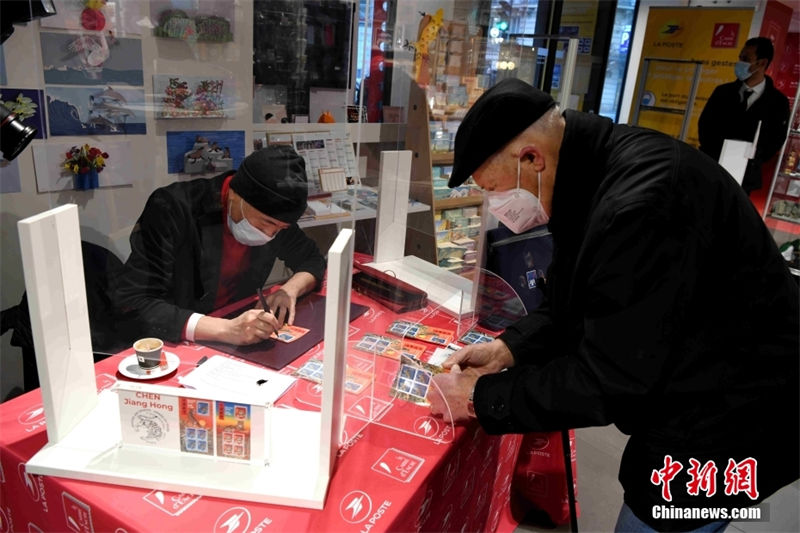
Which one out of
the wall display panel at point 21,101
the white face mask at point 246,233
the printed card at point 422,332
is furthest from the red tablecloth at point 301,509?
the wall display panel at point 21,101

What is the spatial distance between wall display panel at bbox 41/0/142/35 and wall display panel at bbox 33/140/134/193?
10.3 inches

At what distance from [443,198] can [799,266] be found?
11.4ft

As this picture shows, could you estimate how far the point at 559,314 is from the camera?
4.72ft

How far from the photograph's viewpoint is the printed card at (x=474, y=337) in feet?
5.76

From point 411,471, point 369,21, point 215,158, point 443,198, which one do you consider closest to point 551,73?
point 443,198

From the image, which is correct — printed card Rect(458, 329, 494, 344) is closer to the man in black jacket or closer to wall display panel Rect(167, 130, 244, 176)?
wall display panel Rect(167, 130, 244, 176)

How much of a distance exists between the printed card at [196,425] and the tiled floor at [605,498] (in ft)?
4.81

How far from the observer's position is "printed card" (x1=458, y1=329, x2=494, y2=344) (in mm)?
1756

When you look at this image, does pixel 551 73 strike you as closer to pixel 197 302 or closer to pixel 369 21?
pixel 369 21

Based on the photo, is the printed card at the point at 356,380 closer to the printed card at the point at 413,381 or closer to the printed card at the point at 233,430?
the printed card at the point at 413,381

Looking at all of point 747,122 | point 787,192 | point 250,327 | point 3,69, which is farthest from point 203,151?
point 787,192

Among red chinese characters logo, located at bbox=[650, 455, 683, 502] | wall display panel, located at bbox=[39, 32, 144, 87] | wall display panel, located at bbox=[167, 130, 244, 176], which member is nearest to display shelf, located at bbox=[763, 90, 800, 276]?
red chinese characters logo, located at bbox=[650, 455, 683, 502]

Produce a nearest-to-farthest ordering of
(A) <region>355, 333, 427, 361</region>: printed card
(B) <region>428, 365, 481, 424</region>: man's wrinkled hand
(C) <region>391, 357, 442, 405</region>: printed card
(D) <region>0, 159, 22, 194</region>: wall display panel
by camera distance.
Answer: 1. (B) <region>428, 365, 481, 424</region>: man's wrinkled hand
2. (C) <region>391, 357, 442, 405</region>: printed card
3. (A) <region>355, 333, 427, 361</region>: printed card
4. (D) <region>0, 159, 22, 194</region>: wall display panel

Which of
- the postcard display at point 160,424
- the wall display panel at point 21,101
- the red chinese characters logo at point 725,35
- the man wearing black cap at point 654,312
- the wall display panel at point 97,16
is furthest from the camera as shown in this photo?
the red chinese characters logo at point 725,35
